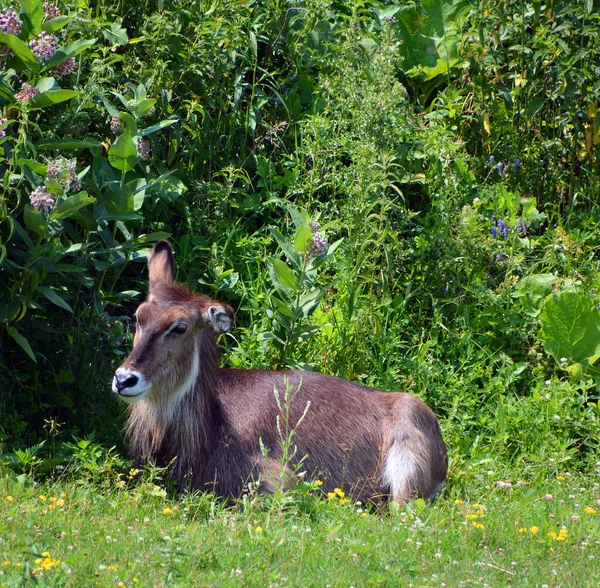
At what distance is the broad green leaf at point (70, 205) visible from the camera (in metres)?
5.81

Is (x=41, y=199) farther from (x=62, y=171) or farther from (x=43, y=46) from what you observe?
(x=43, y=46)

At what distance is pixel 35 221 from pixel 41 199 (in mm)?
139

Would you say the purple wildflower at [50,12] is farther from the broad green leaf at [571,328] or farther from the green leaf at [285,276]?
the broad green leaf at [571,328]

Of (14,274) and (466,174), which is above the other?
(466,174)

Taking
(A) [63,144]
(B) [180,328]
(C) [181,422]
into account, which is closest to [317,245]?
(B) [180,328]

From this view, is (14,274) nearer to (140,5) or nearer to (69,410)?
(69,410)

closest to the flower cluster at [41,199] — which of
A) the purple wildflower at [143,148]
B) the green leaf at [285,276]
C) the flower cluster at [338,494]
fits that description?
the purple wildflower at [143,148]

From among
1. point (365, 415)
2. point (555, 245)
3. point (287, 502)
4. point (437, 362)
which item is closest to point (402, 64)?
point (555, 245)

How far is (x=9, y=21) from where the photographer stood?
235 inches

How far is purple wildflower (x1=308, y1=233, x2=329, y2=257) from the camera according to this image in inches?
259

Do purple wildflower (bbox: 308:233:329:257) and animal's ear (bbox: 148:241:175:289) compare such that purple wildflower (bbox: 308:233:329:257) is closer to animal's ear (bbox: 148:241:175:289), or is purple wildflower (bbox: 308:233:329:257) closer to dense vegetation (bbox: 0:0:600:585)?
dense vegetation (bbox: 0:0:600:585)

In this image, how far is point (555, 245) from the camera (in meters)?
8.04

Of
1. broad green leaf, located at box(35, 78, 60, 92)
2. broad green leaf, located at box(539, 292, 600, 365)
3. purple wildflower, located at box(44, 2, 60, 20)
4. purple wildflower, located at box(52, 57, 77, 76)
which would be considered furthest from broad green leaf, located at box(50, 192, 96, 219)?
broad green leaf, located at box(539, 292, 600, 365)

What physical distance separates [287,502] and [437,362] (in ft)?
7.75
